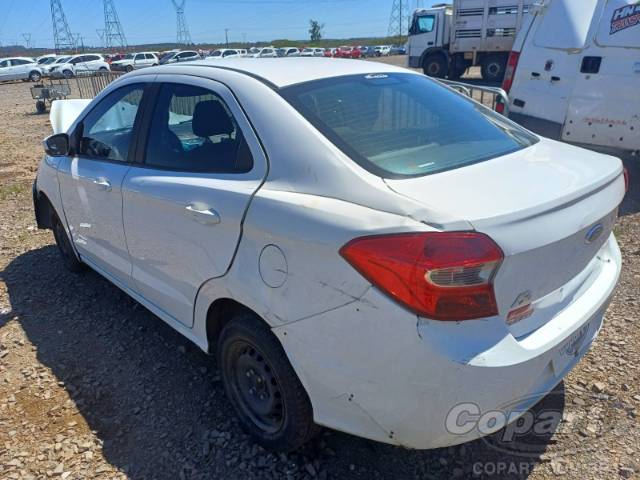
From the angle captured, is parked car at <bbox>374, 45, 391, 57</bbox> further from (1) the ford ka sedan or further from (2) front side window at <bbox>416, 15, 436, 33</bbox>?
(1) the ford ka sedan

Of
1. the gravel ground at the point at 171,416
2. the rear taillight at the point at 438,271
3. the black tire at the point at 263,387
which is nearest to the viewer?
the rear taillight at the point at 438,271

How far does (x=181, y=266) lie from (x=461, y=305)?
59.9 inches

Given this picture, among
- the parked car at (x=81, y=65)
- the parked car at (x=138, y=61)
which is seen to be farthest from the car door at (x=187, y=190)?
the parked car at (x=138, y=61)

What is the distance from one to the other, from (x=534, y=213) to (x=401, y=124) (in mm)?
894

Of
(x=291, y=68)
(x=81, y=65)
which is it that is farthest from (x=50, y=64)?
(x=291, y=68)

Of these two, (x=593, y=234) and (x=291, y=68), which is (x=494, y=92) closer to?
(x=291, y=68)

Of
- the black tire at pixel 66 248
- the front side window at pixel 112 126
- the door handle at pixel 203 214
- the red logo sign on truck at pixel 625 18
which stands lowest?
the black tire at pixel 66 248

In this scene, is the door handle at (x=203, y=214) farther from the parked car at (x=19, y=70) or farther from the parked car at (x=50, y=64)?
the parked car at (x=19, y=70)

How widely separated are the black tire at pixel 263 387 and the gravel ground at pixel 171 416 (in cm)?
14

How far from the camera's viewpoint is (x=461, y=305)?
169 centimetres

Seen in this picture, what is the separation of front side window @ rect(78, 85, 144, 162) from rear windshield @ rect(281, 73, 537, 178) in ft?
4.30

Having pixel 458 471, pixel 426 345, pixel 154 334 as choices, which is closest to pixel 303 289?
pixel 426 345

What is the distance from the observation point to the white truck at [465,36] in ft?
66.3

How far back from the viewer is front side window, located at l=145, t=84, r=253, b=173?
2391mm
